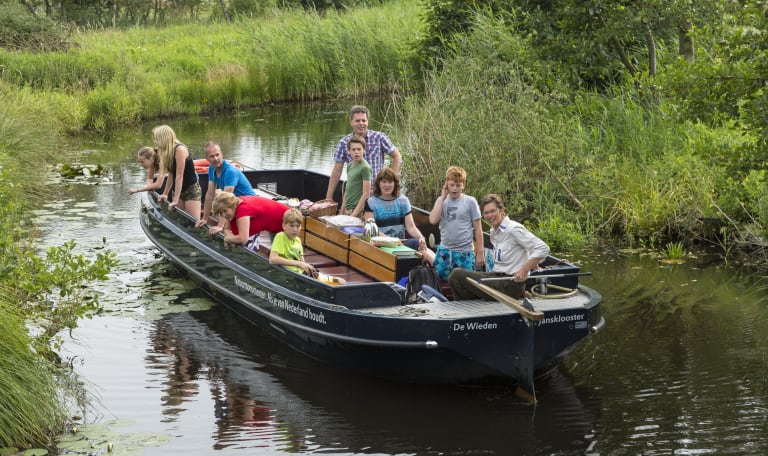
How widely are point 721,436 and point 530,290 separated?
211cm

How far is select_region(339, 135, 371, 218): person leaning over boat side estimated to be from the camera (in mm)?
11492

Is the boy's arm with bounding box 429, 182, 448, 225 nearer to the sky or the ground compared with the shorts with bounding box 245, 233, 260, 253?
nearer to the sky

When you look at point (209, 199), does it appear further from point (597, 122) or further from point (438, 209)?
point (597, 122)

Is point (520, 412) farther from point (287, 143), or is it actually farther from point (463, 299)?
point (287, 143)

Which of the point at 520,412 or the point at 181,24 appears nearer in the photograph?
the point at 520,412

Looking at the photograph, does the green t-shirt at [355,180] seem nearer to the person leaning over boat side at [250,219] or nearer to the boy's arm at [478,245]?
the person leaning over boat side at [250,219]

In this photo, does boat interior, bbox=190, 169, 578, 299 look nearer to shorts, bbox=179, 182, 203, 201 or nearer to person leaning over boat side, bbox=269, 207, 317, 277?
shorts, bbox=179, 182, 203, 201

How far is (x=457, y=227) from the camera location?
980 centimetres

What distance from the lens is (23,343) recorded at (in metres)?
8.05

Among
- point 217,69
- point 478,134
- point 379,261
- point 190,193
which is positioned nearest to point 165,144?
point 190,193

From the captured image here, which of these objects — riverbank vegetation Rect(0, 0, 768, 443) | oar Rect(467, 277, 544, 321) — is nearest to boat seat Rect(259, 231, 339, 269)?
riverbank vegetation Rect(0, 0, 768, 443)

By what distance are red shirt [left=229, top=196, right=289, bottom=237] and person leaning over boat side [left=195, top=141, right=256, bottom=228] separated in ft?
2.62

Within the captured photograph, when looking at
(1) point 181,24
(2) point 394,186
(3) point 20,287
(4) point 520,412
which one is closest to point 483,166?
(2) point 394,186

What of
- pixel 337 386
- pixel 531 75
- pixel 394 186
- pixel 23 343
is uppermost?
pixel 531 75
